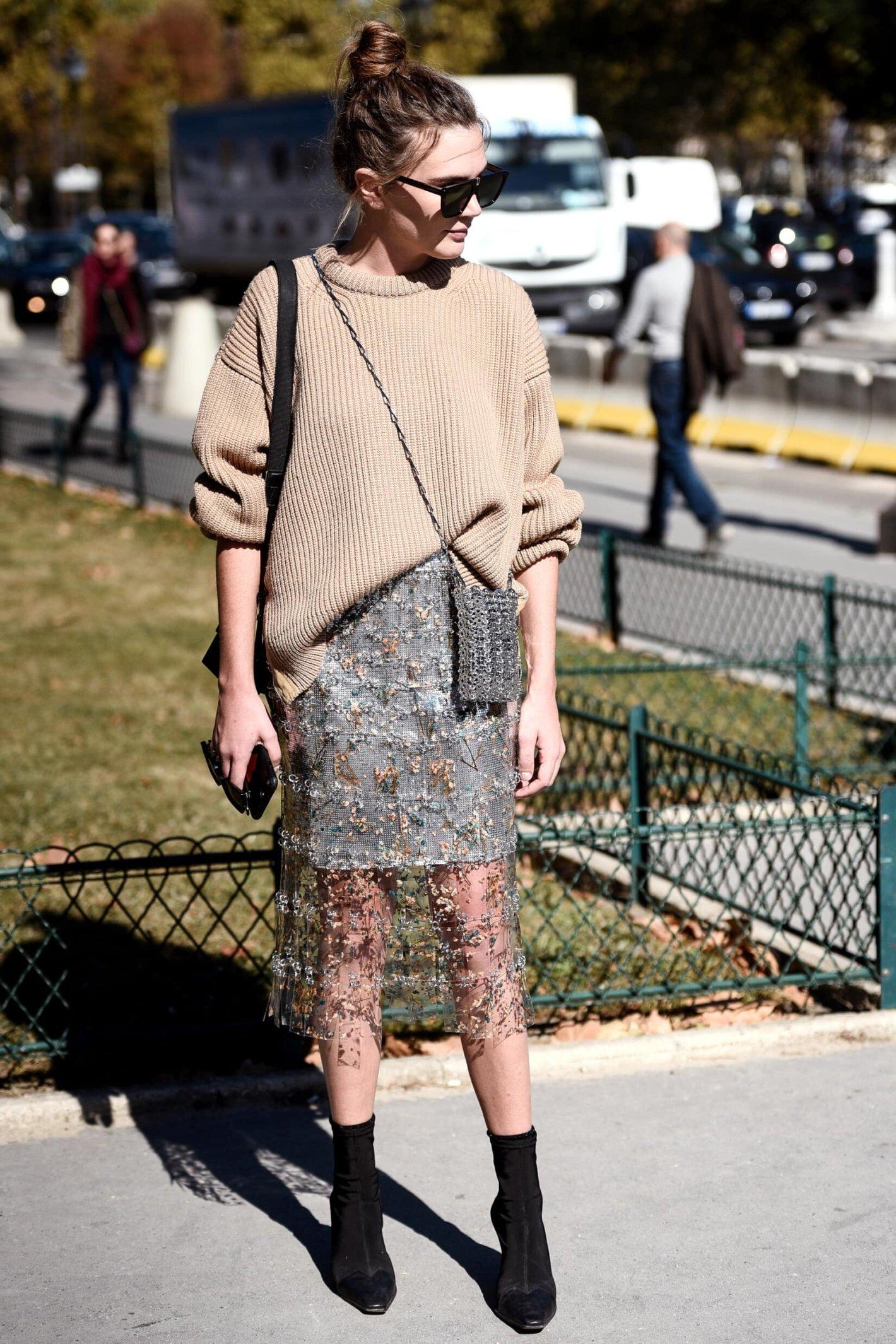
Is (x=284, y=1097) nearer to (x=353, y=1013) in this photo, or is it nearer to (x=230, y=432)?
(x=353, y=1013)

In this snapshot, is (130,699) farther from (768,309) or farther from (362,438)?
(768,309)

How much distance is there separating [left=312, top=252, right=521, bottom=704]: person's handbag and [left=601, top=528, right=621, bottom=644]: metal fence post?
559 cm

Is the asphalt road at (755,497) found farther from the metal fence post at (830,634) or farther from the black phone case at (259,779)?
the black phone case at (259,779)

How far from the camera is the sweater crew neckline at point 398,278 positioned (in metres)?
2.95

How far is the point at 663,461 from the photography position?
10.9m

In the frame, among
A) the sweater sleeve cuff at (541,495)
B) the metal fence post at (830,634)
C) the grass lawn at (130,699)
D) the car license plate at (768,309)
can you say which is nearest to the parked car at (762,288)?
the car license plate at (768,309)

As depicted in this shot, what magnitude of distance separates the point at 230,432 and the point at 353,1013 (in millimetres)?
1051

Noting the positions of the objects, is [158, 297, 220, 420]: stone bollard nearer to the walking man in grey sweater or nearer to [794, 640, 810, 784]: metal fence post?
the walking man in grey sweater

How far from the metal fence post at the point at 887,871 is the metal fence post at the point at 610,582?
428 cm

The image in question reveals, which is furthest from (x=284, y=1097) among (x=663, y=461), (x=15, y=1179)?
(x=663, y=461)

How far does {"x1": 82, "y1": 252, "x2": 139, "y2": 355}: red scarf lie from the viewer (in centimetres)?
1445

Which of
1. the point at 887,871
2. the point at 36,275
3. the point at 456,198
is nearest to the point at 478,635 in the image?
the point at 456,198

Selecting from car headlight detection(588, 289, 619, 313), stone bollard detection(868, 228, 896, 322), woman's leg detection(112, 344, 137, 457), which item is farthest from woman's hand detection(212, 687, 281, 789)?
stone bollard detection(868, 228, 896, 322)

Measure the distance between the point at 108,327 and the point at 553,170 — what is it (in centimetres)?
1186
